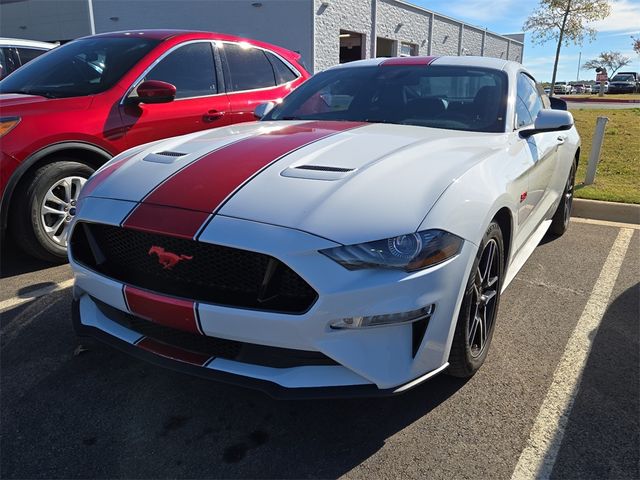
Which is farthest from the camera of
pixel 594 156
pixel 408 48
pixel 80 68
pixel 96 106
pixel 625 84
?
pixel 625 84

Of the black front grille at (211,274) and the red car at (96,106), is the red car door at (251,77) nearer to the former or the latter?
the red car at (96,106)

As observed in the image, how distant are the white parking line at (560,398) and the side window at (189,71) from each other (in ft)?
12.0

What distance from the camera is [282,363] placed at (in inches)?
75.6

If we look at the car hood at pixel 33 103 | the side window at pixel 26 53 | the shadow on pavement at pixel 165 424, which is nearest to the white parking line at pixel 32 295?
the shadow on pavement at pixel 165 424

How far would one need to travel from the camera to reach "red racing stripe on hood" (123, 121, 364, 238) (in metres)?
1.97

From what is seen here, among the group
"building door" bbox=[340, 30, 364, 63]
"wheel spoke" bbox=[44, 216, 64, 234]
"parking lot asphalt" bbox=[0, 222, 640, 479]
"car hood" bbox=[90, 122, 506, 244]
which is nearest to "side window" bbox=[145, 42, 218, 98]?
"wheel spoke" bbox=[44, 216, 64, 234]

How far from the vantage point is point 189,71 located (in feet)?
15.4

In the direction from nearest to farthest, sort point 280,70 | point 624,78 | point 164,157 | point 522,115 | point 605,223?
point 164,157 → point 522,115 → point 605,223 → point 280,70 → point 624,78

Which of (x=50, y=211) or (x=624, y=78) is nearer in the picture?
(x=50, y=211)

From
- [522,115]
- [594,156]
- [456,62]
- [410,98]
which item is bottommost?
[594,156]

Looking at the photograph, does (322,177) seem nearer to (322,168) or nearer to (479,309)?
(322,168)

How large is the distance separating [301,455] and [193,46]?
397cm

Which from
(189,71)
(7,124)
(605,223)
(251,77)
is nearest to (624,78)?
(605,223)

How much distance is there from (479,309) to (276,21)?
803 inches
